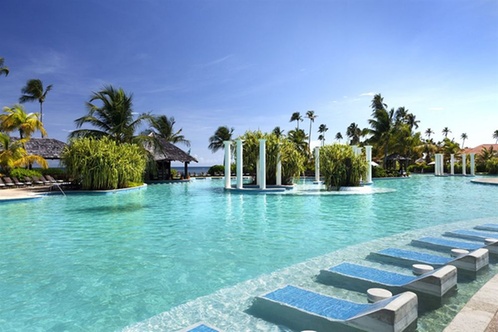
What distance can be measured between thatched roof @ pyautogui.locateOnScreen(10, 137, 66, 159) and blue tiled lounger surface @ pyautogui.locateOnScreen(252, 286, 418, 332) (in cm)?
2817

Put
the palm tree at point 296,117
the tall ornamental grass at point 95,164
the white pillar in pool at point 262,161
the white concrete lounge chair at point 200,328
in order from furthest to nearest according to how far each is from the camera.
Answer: the palm tree at point 296,117 → the tall ornamental grass at point 95,164 → the white pillar in pool at point 262,161 → the white concrete lounge chair at point 200,328

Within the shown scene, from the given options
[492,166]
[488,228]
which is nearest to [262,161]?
[488,228]

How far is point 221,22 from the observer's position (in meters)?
16.7

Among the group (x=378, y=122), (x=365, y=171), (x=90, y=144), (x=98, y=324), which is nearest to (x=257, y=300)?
(x=98, y=324)

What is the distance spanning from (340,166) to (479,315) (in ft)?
53.1

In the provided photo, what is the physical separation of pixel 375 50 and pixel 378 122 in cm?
2557

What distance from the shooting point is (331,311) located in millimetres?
3188

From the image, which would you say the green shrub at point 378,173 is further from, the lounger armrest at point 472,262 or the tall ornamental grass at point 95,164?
the lounger armrest at point 472,262

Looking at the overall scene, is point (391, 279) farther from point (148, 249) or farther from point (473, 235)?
point (148, 249)

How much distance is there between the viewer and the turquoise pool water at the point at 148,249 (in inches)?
147

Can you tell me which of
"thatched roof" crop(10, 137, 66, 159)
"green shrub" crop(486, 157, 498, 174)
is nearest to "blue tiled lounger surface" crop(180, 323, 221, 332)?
"thatched roof" crop(10, 137, 66, 159)

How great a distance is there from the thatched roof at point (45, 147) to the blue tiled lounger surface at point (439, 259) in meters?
28.0

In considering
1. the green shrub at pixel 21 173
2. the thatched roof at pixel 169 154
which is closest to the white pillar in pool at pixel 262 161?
the thatched roof at pixel 169 154

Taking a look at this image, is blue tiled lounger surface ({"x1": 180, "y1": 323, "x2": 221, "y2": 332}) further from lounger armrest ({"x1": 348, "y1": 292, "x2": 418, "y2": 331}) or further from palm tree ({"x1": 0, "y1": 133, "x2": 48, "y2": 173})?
palm tree ({"x1": 0, "y1": 133, "x2": 48, "y2": 173})
